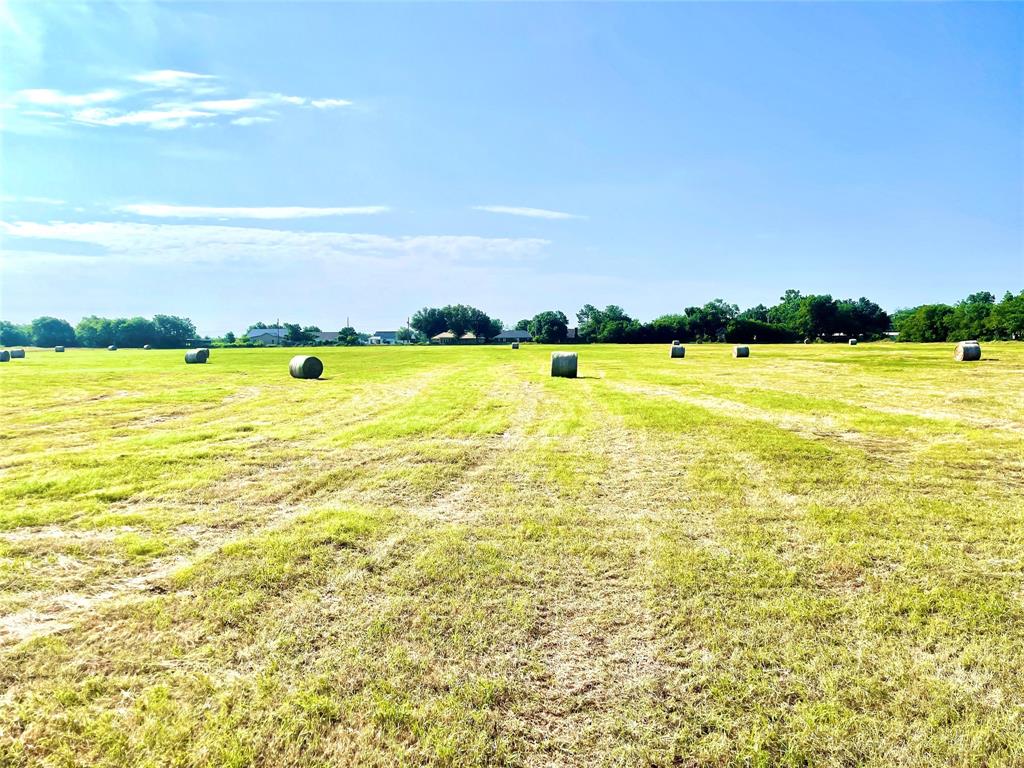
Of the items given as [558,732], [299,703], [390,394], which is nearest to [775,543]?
[558,732]

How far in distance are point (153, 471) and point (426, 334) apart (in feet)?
529

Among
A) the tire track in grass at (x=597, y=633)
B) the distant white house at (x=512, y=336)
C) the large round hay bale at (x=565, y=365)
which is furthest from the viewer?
the distant white house at (x=512, y=336)

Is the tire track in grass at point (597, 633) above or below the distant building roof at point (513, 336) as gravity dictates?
below

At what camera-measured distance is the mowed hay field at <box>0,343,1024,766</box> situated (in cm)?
329

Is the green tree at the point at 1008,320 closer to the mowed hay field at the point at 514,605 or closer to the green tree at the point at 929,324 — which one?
the green tree at the point at 929,324

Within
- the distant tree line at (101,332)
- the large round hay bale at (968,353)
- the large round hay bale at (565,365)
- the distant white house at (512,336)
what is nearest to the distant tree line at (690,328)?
the distant tree line at (101,332)

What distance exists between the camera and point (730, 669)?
3.86m

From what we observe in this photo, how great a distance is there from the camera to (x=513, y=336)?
17862 centimetres

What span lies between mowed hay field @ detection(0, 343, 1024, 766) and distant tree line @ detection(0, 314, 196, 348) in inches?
5300

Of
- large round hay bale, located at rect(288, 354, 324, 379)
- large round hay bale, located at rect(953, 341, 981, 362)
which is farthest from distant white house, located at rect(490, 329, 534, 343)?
large round hay bale, located at rect(288, 354, 324, 379)

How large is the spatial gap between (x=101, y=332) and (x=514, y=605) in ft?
506

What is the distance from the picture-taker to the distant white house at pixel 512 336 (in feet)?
553

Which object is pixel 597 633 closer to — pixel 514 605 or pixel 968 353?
pixel 514 605

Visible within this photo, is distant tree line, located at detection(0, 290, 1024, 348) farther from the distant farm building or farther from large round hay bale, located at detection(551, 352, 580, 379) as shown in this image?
Result: large round hay bale, located at detection(551, 352, 580, 379)
